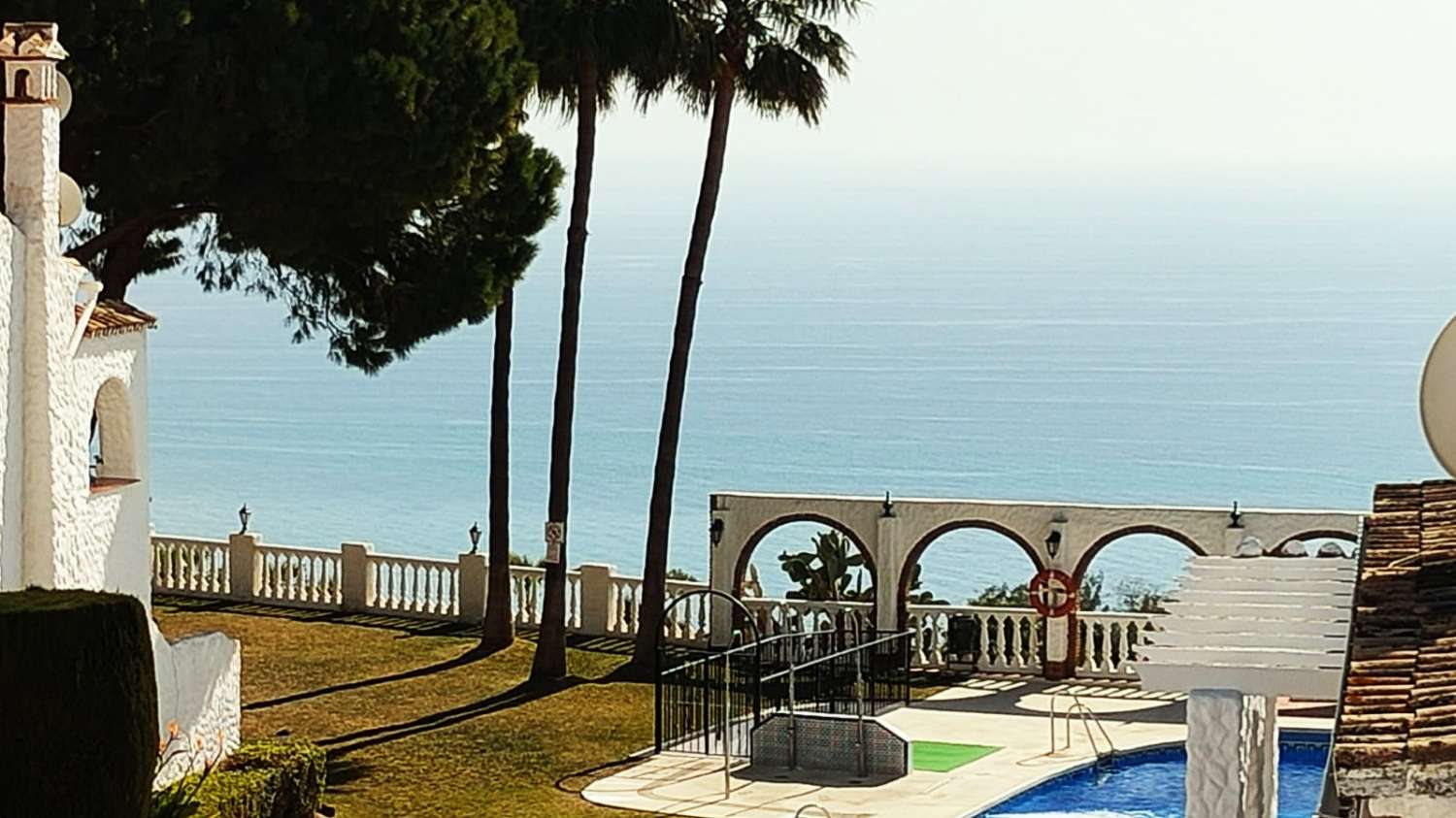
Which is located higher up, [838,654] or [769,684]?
[838,654]

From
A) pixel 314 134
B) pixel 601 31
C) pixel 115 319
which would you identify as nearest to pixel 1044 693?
pixel 601 31

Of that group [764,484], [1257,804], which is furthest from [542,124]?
[764,484]

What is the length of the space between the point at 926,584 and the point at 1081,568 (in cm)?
5001

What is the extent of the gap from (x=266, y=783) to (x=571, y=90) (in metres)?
10.6

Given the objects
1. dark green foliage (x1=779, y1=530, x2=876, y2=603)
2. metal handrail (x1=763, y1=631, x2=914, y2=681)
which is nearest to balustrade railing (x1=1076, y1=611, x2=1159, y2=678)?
metal handrail (x1=763, y1=631, x2=914, y2=681)

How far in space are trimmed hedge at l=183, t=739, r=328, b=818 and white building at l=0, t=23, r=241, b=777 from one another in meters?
Result: 0.76

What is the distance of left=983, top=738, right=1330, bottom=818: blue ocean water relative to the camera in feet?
64.8

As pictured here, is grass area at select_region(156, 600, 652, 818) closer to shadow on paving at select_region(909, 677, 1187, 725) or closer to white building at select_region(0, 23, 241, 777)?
white building at select_region(0, 23, 241, 777)

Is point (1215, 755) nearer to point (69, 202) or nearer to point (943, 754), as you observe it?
point (69, 202)

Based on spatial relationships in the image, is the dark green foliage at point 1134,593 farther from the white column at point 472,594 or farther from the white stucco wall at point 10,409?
the white stucco wall at point 10,409

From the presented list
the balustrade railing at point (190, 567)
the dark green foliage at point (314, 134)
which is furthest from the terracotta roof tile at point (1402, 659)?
the balustrade railing at point (190, 567)

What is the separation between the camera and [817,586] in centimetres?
2941

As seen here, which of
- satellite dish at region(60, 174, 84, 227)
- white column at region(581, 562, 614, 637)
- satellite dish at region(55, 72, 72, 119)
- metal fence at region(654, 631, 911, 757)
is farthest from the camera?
white column at region(581, 562, 614, 637)

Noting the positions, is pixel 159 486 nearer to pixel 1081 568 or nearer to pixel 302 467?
pixel 302 467
